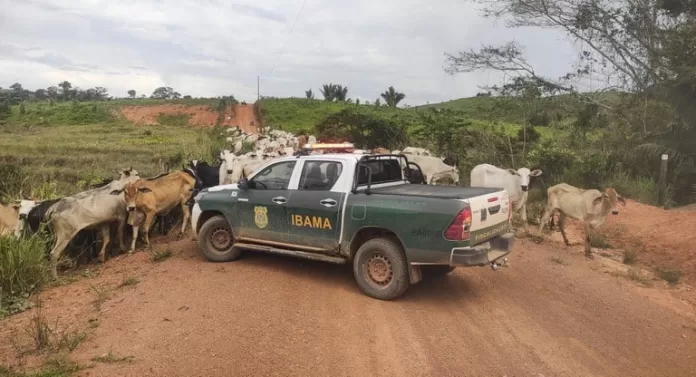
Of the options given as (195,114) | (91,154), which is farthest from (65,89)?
(91,154)

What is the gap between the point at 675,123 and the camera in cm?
1519

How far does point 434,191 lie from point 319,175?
1.65m

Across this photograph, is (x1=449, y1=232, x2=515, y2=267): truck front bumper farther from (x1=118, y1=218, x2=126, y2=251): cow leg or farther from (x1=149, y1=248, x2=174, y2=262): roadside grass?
(x1=118, y1=218, x2=126, y2=251): cow leg

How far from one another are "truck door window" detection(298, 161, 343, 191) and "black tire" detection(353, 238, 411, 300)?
106cm

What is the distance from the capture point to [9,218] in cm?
953

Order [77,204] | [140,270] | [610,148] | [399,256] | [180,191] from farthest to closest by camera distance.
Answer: [610,148] → [180,191] → [77,204] → [140,270] → [399,256]

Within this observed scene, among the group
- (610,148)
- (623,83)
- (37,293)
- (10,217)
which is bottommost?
(37,293)

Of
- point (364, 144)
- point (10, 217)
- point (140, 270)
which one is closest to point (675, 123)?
point (364, 144)

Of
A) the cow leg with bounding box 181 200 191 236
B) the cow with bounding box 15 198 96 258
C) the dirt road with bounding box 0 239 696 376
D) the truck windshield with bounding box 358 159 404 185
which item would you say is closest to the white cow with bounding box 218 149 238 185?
the cow leg with bounding box 181 200 191 236

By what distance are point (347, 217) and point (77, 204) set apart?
211 inches

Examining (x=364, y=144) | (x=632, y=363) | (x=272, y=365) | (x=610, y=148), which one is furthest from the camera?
(x=364, y=144)

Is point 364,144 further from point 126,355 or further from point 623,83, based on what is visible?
point 126,355

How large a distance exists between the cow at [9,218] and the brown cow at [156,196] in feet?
6.25

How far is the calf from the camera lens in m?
9.77
